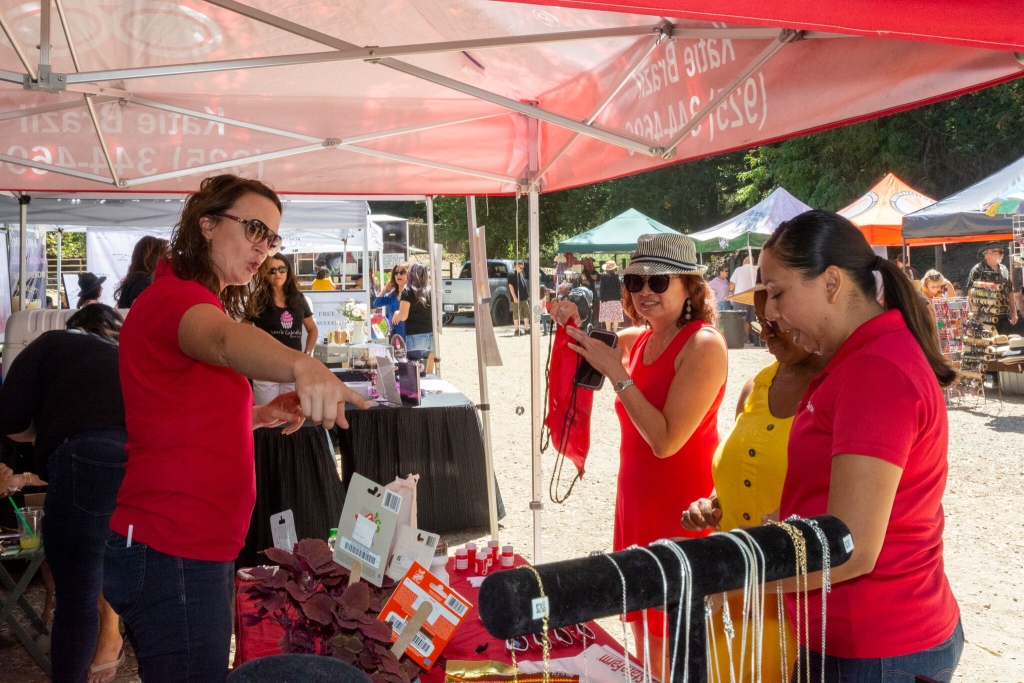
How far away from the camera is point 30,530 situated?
3656 millimetres

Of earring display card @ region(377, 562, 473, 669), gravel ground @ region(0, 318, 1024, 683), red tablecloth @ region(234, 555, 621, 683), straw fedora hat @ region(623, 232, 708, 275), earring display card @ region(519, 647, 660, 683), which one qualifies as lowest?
gravel ground @ region(0, 318, 1024, 683)

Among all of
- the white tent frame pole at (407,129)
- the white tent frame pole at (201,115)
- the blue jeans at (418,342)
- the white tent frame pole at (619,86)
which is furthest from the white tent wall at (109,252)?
the white tent frame pole at (619,86)

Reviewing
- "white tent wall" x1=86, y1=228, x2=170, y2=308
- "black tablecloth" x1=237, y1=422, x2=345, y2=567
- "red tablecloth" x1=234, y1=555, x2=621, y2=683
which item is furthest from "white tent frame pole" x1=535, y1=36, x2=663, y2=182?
"white tent wall" x1=86, y1=228, x2=170, y2=308

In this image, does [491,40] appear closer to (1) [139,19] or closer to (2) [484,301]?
(1) [139,19]

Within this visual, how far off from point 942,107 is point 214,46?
1019 inches

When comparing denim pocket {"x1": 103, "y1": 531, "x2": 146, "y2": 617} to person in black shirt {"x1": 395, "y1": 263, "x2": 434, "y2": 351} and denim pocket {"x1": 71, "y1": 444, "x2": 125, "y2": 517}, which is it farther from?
person in black shirt {"x1": 395, "y1": 263, "x2": 434, "y2": 351}

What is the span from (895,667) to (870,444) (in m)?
0.43

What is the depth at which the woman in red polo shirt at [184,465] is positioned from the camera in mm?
1693

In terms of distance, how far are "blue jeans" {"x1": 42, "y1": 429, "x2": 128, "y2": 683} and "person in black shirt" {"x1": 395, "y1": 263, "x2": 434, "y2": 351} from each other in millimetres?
6317

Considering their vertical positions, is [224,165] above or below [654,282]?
above

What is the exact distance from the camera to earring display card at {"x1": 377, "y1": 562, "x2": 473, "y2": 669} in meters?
1.72

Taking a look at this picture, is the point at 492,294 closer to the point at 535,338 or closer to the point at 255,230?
the point at 535,338

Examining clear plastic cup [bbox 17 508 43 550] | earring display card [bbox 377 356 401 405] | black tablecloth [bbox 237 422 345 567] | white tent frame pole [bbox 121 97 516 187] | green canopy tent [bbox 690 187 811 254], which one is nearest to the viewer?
white tent frame pole [bbox 121 97 516 187]

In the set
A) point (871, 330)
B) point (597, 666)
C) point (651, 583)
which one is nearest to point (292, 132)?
point (597, 666)
